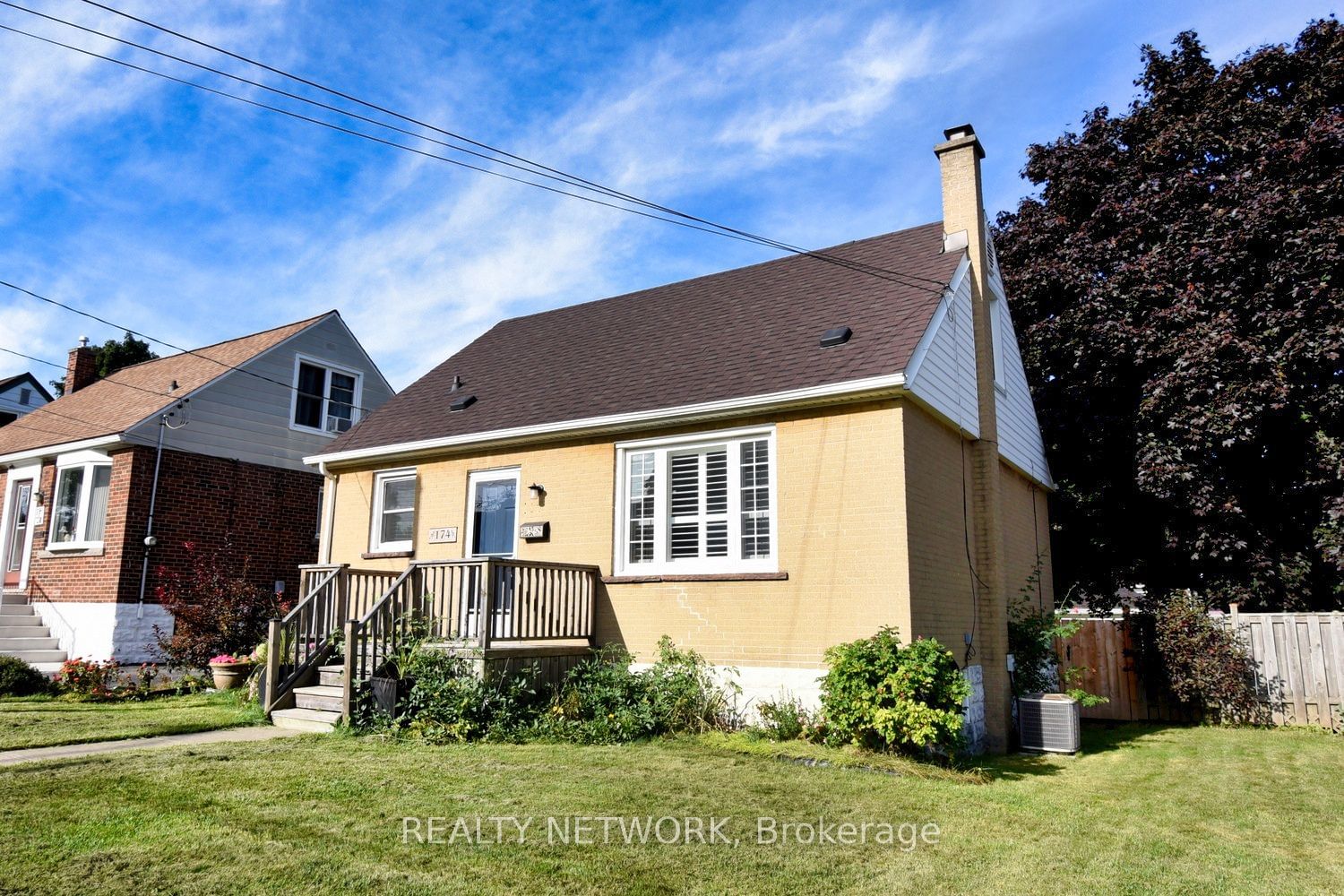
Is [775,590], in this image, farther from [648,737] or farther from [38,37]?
[38,37]

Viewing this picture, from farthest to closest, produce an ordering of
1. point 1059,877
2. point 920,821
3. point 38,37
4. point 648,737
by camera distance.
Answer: point 648,737
point 38,37
point 920,821
point 1059,877

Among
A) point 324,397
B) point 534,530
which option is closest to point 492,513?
point 534,530

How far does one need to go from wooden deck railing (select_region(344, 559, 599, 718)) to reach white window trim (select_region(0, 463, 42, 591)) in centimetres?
1141

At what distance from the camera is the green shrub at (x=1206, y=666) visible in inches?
492

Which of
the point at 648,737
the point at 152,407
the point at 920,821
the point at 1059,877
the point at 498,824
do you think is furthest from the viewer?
the point at 152,407

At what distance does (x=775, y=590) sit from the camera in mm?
9852

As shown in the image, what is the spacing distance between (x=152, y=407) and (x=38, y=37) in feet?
29.5

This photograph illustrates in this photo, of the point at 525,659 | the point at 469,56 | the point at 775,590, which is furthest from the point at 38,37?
the point at 775,590

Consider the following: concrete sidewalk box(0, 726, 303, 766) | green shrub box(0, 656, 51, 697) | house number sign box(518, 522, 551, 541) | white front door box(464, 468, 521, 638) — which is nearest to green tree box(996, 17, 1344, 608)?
house number sign box(518, 522, 551, 541)

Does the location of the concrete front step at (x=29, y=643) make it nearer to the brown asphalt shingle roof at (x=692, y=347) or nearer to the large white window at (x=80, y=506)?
the large white window at (x=80, y=506)

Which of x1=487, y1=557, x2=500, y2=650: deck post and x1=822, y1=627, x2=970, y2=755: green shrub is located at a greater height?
x1=487, y1=557, x2=500, y2=650: deck post

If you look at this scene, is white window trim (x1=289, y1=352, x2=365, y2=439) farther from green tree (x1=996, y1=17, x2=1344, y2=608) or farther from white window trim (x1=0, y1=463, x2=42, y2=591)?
green tree (x1=996, y1=17, x2=1344, y2=608)

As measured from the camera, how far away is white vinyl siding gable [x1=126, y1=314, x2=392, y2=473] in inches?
657

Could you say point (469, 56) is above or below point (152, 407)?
above
